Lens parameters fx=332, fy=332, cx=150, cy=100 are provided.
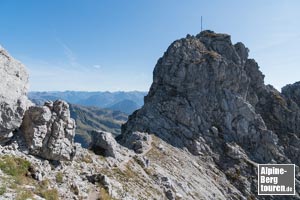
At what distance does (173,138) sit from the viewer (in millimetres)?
99188

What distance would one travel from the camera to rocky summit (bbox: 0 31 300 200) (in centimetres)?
3319

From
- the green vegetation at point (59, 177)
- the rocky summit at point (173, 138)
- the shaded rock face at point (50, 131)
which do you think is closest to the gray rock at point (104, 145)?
the rocky summit at point (173, 138)

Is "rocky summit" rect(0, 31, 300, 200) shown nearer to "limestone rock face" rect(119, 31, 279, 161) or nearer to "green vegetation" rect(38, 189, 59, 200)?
"green vegetation" rect(38, 189, 59, 200)

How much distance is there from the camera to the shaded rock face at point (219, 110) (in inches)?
4050

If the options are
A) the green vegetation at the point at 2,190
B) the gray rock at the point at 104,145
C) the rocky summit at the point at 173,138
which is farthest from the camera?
the gray rock at the point at 104,145

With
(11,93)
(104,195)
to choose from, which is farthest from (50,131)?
(104,195)

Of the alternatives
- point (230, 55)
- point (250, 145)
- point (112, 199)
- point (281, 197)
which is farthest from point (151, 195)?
point (230, 55)

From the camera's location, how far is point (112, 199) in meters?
38.9

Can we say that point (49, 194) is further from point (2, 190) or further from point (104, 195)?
point (104, 195)

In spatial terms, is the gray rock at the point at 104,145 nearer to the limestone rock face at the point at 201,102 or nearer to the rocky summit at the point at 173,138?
the rocky summit at the point at 173,138

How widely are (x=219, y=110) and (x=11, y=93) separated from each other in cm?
9257

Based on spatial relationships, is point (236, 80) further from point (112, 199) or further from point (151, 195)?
point (112, 199)

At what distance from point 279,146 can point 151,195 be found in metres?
82.7

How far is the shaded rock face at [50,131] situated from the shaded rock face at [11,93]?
6.82 ft
